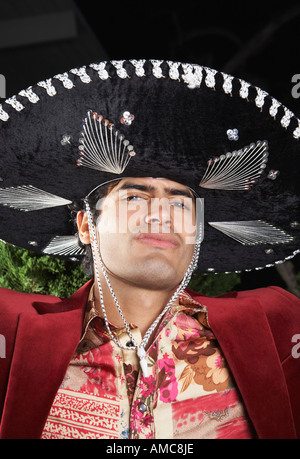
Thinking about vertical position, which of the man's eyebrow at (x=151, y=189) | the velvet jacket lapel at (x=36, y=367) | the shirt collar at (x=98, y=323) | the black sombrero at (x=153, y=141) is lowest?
the velvet jacket lapel at (x=36, y=367)

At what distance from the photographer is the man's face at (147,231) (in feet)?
5.82

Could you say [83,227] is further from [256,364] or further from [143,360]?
[256,364]

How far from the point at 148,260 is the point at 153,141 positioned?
387 millimetres

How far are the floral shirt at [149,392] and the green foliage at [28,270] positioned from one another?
608mm

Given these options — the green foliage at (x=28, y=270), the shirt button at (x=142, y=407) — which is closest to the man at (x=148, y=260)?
the shirt button at (x=142, y=407)

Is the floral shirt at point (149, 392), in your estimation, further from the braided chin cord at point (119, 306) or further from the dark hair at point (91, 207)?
the dark hair at point (91, 207)

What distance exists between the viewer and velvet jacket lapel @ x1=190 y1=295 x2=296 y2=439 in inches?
68.8

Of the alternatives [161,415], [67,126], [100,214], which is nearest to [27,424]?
[161,415]

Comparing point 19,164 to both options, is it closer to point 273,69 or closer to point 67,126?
point 67,126

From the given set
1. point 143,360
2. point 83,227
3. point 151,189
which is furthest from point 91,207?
point 143,360

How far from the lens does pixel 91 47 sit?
11.0 feet

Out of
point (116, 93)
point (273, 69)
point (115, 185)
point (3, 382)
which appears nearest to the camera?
point (116, 93)

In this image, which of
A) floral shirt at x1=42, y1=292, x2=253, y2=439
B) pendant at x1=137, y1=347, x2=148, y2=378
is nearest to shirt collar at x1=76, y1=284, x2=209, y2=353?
floral shirt at x1=42, y1=292, x2=253, y2=439

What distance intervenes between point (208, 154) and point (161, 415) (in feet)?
2.80
